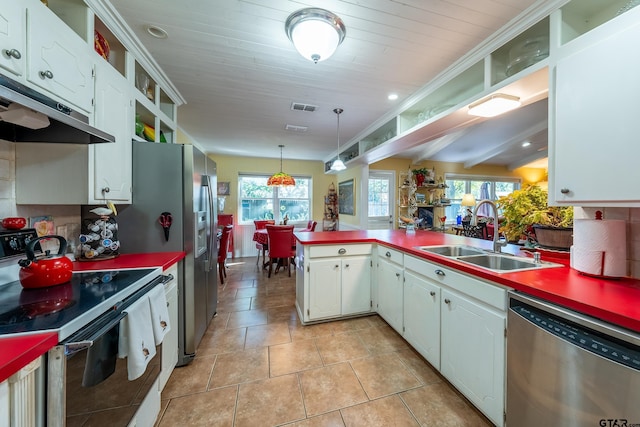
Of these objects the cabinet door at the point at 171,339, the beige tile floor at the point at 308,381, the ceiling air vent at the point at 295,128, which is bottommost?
the beige tile floor at the point at 308,381

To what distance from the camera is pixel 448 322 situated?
64.5 inches

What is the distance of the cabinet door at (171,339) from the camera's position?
159 centimetres

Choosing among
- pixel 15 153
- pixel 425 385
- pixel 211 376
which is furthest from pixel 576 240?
pixel 15 153

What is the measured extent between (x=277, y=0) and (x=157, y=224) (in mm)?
1764

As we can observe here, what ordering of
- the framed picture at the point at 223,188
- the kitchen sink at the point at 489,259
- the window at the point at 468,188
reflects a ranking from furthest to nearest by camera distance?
the window at the point at 468,188, the framed picture at the point at 223,188, the kitchen sink at the point at 489,259

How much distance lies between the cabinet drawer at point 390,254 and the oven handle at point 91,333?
1.97 metres

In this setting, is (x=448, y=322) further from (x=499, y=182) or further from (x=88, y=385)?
(x=499, y=182)

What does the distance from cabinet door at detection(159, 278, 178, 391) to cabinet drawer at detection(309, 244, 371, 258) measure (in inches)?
47.7

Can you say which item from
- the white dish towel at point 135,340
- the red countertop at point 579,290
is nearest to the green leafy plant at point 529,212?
the red countertop at point 579,290

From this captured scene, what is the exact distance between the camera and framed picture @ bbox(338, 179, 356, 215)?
17.5ft

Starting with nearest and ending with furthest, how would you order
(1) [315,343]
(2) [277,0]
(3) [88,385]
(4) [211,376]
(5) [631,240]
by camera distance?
(3) [88,385], (5) [631,240], (2) [277,0], (4) [211,376], (1) [315,343]

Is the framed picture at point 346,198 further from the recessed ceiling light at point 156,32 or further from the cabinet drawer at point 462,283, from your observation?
the recessed ceiling light at point 156,32

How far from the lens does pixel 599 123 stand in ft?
3.73

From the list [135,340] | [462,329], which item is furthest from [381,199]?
[135,340]
